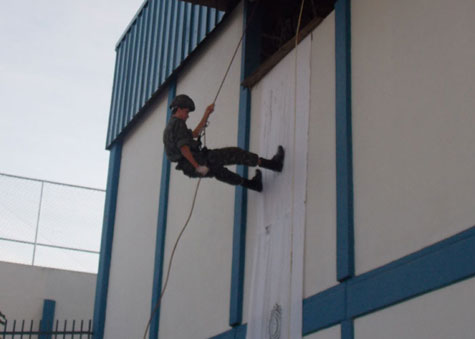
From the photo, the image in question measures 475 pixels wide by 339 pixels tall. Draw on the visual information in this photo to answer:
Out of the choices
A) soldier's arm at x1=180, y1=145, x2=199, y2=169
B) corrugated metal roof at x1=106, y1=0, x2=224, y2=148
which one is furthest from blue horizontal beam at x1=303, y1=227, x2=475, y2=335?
corrugated metal roof at x1=106, y1=0, x2=224, y2=148

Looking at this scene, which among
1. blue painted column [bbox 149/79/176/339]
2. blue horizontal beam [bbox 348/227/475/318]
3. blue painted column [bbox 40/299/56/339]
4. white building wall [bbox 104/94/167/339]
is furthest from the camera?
blue painted column [bbox 40/299/56/339]

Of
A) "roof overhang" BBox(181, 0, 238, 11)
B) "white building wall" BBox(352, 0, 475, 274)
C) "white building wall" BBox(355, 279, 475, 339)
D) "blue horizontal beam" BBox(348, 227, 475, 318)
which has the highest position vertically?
"roof overhang" BBox(181, 0, 238, 11)

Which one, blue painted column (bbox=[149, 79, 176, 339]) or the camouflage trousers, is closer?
the camouflage trousers

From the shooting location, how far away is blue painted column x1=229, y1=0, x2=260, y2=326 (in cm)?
955

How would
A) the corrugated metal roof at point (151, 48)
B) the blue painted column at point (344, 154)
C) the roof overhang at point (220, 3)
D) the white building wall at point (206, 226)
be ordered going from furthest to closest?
the corrugated metal roof at point (151, 48) → the roof overhang at point (220, 3) → the white building wall at point (206, 226) → the blue painted column at point (344, 154)

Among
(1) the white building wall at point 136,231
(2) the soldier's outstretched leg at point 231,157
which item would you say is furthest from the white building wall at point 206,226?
(2) the soldier's outstretched leg at point 231,157

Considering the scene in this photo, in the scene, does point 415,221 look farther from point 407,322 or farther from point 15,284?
point 15,284

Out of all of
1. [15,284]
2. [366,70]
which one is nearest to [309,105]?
[366,70]

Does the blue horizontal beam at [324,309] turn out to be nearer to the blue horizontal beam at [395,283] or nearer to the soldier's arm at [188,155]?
the blue horizontal beam at [395,283]

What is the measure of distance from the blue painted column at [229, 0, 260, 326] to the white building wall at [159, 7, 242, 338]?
226mm

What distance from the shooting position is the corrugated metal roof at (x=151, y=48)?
12.7 meters

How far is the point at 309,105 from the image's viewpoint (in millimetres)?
9109

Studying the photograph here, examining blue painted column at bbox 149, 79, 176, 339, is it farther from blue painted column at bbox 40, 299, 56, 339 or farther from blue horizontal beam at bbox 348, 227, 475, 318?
blue horizontal beam at bbox 348, 227, 475, 318

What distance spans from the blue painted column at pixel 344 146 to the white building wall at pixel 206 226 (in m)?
2.43
